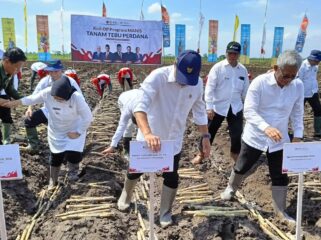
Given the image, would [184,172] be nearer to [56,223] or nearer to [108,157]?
[108,157]

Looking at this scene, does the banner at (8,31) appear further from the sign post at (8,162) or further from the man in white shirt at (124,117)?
the sign post at (8,162)

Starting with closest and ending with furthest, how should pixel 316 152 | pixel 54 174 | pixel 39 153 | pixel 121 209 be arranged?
1. pixel 316 152
2. pixel 121 209
3. pixel 54 174
4. pixel 39 153

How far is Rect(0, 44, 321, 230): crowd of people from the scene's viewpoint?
3346 mm

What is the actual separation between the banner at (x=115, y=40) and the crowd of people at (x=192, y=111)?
20.1ft

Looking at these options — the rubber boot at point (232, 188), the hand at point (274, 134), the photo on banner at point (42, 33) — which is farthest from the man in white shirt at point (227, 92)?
the photo on banner at point (42, 33)

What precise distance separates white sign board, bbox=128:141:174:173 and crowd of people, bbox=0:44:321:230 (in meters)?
0.06

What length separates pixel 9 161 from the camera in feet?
9.18

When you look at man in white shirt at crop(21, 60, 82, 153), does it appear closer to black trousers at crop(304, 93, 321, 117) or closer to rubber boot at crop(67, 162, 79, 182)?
rubber boot at crop(67, 162, 79, 182)

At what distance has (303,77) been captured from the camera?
7758 mm

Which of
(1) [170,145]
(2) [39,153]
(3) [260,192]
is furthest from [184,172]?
(1) [170,145]

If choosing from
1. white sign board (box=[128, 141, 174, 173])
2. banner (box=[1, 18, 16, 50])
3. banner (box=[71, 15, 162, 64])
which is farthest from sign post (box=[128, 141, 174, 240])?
banner (box=[1, 18, 16, 50])

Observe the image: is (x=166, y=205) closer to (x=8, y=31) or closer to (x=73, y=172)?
(x=73, y=172)

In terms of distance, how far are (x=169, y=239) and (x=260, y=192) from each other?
1928 millimetres

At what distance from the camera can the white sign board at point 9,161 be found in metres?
2.78
